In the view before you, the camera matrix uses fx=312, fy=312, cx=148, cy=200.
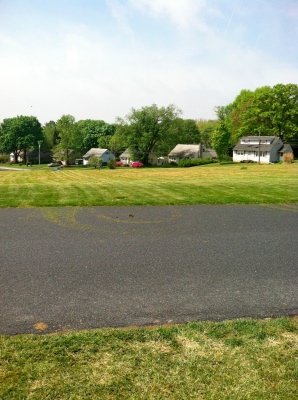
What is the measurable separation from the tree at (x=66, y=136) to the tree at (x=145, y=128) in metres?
16.5

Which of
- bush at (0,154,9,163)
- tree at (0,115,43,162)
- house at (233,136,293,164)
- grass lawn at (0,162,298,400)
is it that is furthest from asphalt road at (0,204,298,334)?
bush at (0,154,9,163)

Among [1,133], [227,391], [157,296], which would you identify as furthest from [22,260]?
[1,133]

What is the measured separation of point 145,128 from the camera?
70250mm

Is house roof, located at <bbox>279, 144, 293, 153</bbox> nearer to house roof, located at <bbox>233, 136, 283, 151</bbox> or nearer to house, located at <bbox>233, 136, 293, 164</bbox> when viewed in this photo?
house, located at <bbox>233, 136, 293, 164</bbox>

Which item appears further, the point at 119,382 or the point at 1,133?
the point at 1,133

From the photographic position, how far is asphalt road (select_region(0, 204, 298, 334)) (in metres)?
4.15

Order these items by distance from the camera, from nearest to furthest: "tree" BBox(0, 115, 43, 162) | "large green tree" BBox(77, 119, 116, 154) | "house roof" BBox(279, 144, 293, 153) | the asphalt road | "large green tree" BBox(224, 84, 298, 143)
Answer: the asphalt road < "large green tree" BBox(224, 84, 298, 143) < "house roof" BBox(279, 144, 293, 153) < "tree" BBox(0, 115, 43, 162) < "large green tree" BBox(77, 119, 116, 154)

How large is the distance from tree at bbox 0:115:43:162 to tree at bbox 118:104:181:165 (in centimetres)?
2871

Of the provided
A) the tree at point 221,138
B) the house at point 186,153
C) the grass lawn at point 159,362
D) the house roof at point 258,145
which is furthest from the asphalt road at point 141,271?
the house at point 186,153

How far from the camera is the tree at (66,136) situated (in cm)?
8006

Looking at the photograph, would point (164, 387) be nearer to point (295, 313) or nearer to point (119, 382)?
point (119, 382)

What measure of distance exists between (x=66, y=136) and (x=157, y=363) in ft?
269

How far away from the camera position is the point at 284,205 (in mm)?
13094

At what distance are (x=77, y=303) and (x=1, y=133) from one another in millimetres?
96481
